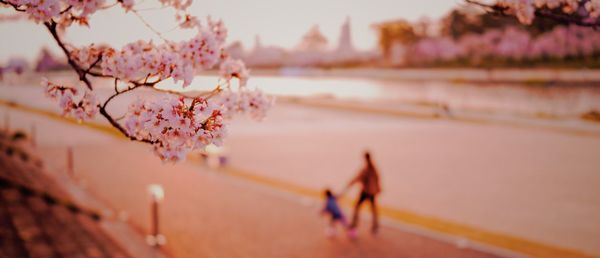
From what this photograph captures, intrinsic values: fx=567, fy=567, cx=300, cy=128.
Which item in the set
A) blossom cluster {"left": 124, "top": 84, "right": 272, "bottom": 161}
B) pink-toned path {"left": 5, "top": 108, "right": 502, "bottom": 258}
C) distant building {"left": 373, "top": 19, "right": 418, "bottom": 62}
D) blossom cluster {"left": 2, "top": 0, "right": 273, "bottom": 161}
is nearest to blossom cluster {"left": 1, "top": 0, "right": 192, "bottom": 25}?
blossom cluster {"left": 2, "top": 0, "right": 273, "bottom": 161}

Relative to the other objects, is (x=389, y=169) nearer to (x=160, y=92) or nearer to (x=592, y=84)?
(x=160, y=92)

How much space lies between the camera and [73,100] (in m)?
3.10

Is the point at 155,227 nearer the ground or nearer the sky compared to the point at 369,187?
nearer the ground

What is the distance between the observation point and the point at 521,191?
46.9 ft

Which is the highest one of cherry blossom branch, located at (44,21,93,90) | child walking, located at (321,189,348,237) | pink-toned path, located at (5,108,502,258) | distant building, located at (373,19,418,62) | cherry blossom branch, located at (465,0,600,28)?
distant building, located at (373,19,418,62)

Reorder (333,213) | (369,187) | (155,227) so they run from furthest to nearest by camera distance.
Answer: (369,187) → (333,213) → (155,227)

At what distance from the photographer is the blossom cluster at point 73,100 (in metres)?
3.08

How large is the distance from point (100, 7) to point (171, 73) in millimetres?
455

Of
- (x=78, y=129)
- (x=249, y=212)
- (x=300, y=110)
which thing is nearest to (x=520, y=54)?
(x=300, y=110)

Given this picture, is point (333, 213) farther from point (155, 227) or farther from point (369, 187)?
→ point (155, 227)

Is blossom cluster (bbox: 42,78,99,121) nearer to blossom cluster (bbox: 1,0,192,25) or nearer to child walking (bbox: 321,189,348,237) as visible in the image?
blossom cluster (bbox: 1,0,192,25)

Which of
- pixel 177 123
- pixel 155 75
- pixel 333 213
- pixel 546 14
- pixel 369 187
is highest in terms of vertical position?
pixel 546 14

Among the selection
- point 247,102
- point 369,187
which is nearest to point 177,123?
point 247,102

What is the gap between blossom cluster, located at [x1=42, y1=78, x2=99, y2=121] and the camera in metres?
3.08
